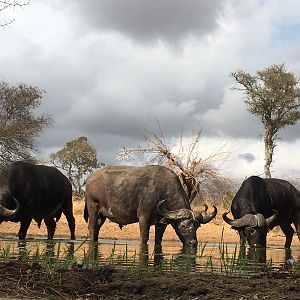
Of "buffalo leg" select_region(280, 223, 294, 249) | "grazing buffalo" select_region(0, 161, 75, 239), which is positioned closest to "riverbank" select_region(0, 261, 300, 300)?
"grazing buffalo" select_region(0, 161, 75, 239)

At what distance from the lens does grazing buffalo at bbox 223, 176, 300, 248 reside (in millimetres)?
15562

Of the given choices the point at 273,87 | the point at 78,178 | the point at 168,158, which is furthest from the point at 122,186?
the point at 78,178

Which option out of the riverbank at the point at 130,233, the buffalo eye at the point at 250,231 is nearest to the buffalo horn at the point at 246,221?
the buffalo eye at the point at 250,231

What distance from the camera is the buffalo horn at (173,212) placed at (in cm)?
1542

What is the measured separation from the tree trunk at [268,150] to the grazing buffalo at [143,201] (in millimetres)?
15460

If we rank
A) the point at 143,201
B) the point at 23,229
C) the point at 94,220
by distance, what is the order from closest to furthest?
the point at 143,201
the point at 94,220
the point at 23,229

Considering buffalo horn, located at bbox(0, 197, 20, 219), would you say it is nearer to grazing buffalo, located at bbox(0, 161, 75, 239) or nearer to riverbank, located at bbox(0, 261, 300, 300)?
grazing buffalo, located at bbox(0, 161, 75, 239)

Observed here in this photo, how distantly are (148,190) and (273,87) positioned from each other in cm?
1891

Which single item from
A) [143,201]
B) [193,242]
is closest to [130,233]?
[143,201]

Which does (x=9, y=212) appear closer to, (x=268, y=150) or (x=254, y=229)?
(x=254, y=229)

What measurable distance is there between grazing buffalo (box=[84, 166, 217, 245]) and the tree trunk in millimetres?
15460

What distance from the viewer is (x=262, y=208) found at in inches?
703

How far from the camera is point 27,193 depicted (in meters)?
17.9

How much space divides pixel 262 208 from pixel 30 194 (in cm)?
668
